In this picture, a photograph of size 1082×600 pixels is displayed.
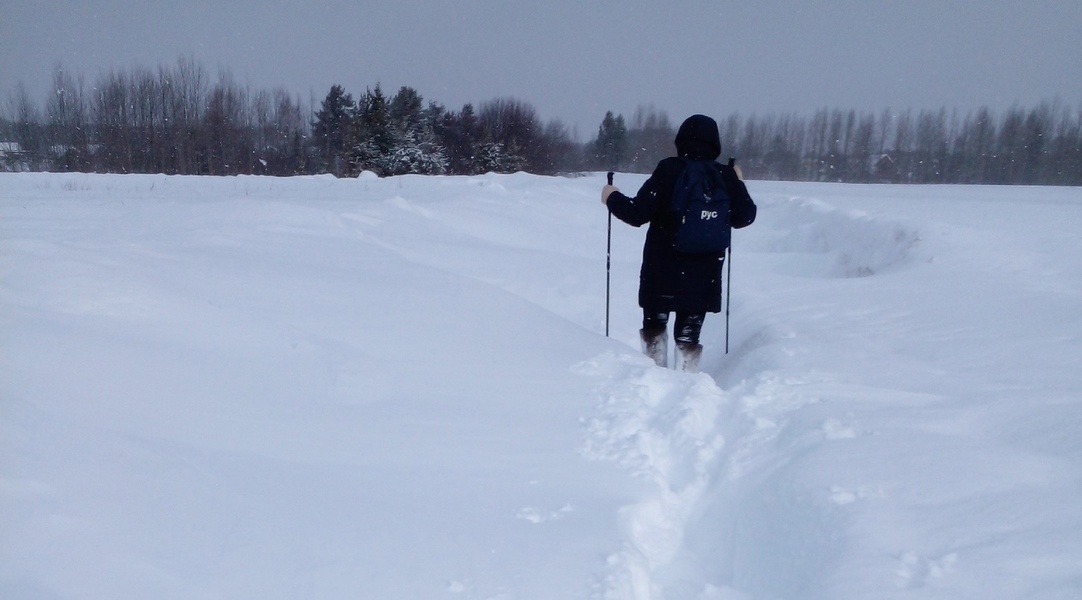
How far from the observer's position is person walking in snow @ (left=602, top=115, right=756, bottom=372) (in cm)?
415

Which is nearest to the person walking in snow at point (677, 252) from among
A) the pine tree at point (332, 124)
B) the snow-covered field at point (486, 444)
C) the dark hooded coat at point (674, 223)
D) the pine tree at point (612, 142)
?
the dark hooded coat at point (674, 223)

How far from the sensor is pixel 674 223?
4.18 meters

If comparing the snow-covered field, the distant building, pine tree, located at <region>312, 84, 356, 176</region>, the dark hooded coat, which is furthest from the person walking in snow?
pine tree, located at <region>312, 84, 356, 176</region>

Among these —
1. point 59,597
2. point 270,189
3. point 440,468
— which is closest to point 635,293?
point 440,468

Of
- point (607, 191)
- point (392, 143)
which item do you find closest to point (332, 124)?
point (392, 143)

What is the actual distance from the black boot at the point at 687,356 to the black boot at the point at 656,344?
10 centimetres

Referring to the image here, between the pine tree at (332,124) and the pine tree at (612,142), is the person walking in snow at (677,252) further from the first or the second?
the pine tree at (612,142)

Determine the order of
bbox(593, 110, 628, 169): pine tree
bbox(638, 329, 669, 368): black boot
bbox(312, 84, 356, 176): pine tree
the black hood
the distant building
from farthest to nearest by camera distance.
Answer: bbox(593, 110, 628, 169): pine tree
bbox(312, 84, 356, 176): pine tree
the distant building
bbox(638, 329, 669, 368): black boot
the black hood

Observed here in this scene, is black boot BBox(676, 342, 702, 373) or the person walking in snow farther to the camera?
black boot BBox(676, 342, 702, 373)

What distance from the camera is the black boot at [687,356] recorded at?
4637 mm

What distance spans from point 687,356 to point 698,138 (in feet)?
4.93

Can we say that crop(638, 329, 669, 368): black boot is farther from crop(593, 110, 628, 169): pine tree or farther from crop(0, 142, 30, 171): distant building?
crop(593, 110, 628, 169): pine tree

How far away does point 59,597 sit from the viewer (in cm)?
168

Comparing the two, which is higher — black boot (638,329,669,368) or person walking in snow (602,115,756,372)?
person walking in snow (602,115,756,372)
